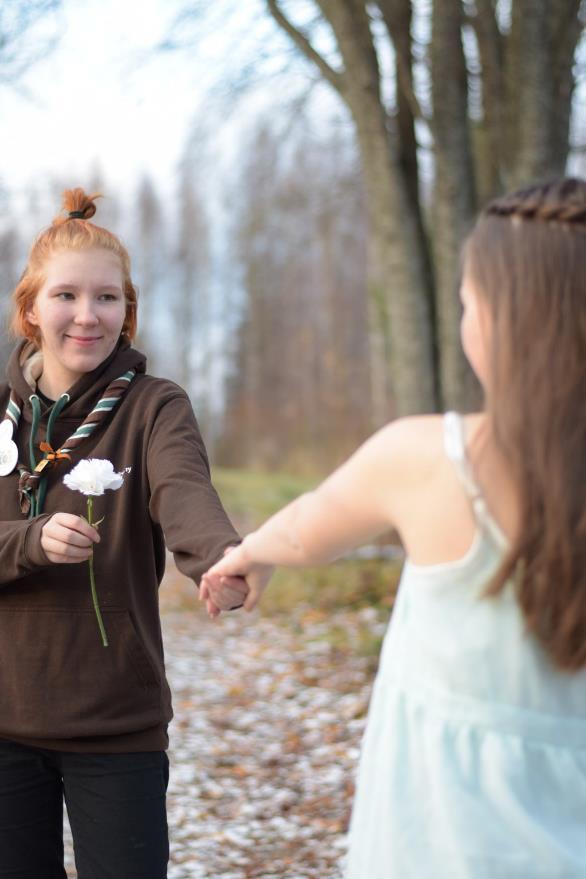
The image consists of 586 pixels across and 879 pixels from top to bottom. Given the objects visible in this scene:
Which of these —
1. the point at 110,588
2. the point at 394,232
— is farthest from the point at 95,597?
the point at 394,232

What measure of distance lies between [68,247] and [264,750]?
4.03 meters

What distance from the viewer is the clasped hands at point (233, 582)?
6.95 ft

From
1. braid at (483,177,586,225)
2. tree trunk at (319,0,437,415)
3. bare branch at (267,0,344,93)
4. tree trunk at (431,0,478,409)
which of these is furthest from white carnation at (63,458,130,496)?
bare branch at (267,0,344,93)

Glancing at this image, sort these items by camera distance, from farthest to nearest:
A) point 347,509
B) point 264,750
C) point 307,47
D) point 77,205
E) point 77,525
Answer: point 307,47 < point 264,750 < point 77,205 < point 77,525 < point 347,509

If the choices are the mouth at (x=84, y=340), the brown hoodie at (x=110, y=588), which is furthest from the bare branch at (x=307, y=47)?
the brown hoodie at (x=110, y=588)

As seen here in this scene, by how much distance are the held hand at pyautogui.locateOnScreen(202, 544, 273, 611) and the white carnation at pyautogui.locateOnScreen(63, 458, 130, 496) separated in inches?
12.2

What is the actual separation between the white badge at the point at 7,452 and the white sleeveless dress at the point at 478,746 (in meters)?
1.09

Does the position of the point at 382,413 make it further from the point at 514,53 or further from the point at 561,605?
the point at 561,605

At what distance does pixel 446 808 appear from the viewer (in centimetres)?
172

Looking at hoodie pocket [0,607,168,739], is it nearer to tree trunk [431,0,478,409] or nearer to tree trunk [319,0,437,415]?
tree trunk [431,0,478,409]

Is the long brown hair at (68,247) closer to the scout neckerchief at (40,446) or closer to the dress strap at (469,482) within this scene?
the scout neckerchief at (40,446)

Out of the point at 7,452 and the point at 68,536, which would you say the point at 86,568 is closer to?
the point at 68,536

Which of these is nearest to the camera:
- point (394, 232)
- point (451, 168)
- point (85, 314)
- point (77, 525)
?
point (77, 525)

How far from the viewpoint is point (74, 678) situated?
2.34m
